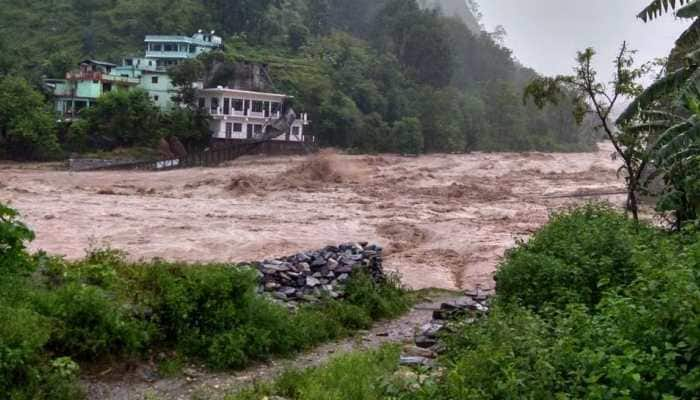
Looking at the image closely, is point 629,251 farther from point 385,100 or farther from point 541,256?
point 385,100

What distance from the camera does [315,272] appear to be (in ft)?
41.3

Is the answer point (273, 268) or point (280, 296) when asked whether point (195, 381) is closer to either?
point (280, 296)

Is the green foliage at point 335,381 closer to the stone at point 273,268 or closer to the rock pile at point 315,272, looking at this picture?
the rock pile at point 315,272

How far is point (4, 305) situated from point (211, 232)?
55.6 feet

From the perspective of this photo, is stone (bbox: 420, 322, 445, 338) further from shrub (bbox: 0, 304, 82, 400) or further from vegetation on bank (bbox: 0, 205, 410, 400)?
shrub (bbox: 0, 304, 82, 400)

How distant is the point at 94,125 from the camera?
4491 centimetres

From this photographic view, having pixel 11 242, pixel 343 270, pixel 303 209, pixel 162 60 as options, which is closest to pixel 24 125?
pixel 162 60

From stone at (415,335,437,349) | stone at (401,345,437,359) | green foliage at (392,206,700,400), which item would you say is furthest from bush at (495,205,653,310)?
stone at (401,345,437,359)

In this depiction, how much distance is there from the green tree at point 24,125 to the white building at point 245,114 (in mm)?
10468

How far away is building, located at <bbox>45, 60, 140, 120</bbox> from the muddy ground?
8.74 meters

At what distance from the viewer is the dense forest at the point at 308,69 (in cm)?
4556

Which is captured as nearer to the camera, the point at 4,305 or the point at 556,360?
the point at 556,360

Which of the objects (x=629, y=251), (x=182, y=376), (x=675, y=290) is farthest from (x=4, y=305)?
(x=629, y=251)

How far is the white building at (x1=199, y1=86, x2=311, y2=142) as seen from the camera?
49344 mm
